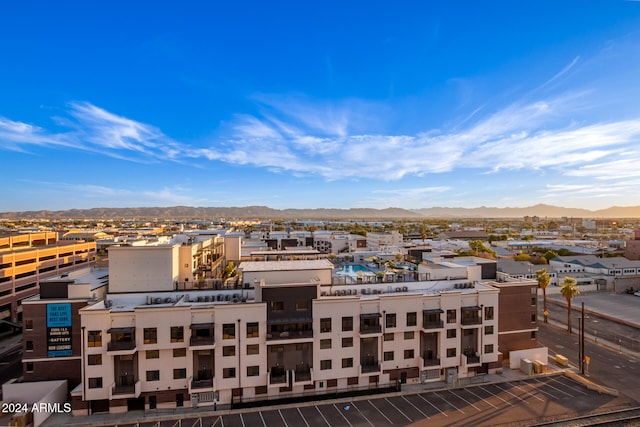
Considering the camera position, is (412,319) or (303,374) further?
(412,319)

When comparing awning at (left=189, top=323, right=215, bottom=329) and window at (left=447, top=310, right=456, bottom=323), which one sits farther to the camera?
window at (left=447, top=310, right=456, bottom=323)

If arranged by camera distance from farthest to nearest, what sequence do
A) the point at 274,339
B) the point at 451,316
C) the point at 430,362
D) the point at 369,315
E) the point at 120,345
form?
the point at 451,316
the point at 430,362
the point at 369,315
the point at 274,339
the point at 120,345

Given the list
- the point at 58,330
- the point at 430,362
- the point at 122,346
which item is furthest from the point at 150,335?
the point at 430,362

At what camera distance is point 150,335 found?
30.8 metres

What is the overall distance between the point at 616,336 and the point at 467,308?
101 feet

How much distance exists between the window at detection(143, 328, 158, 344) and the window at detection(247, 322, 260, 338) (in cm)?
812

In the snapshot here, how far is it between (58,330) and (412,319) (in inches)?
1347

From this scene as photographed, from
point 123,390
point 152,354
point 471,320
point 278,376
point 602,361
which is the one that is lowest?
point 602,361

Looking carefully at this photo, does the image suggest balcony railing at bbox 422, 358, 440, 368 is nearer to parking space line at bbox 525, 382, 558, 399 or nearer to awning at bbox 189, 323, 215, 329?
parking space line at bbox 525, 382, 558, 399

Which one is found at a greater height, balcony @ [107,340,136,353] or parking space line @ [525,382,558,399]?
balcony @ [107,340,136,353]

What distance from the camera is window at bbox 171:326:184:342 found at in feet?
102

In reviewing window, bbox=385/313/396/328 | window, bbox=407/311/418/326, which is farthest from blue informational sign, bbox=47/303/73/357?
window, bbox=407/311/418/326

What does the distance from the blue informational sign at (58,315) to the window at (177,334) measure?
10.6 meters

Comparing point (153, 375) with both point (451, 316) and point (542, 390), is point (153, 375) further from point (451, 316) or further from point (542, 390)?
point (542, 390)
